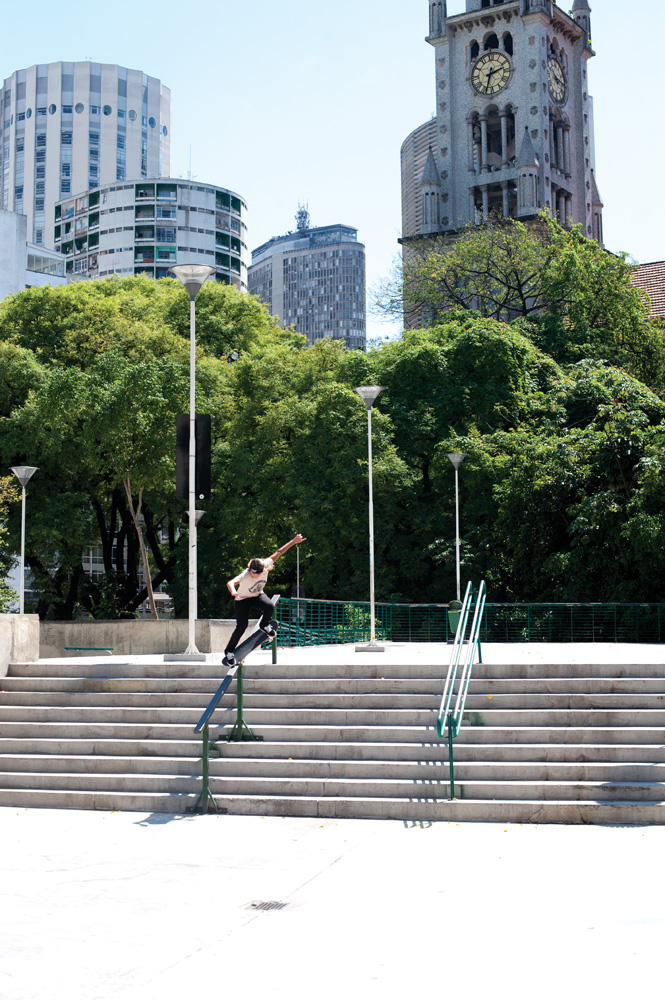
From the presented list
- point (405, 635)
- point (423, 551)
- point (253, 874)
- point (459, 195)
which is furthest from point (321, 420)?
point (459, 195)

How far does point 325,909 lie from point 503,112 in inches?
3356

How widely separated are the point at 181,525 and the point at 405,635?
1476 centimetres

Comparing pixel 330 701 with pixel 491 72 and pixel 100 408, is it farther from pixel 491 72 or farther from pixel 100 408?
pixel 491 72

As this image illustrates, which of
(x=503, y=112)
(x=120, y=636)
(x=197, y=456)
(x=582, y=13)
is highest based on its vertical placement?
(x=582, y=13)

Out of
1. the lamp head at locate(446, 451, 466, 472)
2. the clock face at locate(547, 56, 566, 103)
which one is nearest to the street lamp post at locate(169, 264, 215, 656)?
the lamp head at locate(446, 451, 466, 472)

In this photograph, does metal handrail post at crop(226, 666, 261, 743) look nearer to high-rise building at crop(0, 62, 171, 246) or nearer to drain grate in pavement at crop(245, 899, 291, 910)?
drain grate in pavement at crop(245, 899, 291, 910)

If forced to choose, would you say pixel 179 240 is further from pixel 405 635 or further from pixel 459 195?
pixel 405 635

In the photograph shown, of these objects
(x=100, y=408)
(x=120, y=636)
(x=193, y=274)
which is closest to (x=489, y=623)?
(x=120, y=636)

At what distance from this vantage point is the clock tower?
83.1m

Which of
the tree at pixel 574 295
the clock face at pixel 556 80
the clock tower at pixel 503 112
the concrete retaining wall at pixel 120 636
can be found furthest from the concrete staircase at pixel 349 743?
the clock face at pixel 556 80

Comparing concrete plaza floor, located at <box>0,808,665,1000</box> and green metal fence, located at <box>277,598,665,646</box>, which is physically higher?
green metal fence, located at <box>277,598,665,646</box>

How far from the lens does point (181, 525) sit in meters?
42.4

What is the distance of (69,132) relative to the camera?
169375 millimetres

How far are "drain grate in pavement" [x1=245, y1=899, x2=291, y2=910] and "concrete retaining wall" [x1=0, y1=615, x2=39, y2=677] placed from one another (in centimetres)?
779
